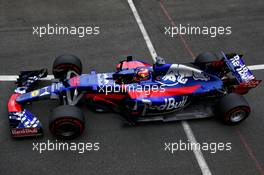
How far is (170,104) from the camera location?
27.9ft

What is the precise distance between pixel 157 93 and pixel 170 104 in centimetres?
40

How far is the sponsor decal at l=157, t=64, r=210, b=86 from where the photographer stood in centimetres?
874

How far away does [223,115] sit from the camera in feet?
27.5

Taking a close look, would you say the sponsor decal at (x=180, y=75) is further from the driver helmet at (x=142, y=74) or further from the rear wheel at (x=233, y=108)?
the rear wheel at (x=233, y=108)

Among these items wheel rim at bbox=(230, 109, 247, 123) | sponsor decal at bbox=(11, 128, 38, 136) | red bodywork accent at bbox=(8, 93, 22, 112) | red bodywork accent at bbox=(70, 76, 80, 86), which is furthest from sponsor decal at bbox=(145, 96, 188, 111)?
red bodywork accent at bbox=(8, 93, 22, 112)

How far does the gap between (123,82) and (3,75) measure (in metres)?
3.80

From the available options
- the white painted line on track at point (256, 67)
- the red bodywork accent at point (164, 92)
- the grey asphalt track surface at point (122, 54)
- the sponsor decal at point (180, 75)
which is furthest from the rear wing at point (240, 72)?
the white painted line on track at point (256, 67)

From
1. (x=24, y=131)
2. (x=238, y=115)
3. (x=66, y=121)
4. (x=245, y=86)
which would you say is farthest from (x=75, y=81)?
(x=245, y=86)

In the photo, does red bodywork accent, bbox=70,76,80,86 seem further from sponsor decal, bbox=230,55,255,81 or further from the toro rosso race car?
sponsor decal, bbox=230,55,255,81

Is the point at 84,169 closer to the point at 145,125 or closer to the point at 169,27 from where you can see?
the point at 145,125

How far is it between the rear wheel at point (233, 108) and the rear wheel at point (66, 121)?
3231 mm

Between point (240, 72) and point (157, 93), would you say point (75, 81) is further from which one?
point (240, 72)

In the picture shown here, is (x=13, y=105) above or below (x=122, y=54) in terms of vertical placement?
below

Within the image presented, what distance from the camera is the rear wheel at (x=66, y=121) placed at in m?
7.82
